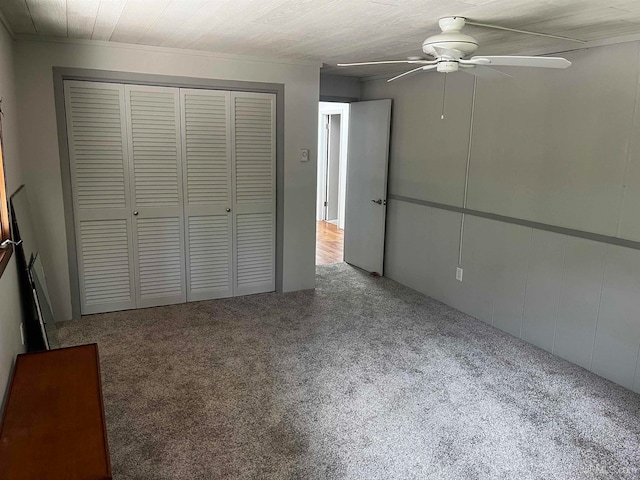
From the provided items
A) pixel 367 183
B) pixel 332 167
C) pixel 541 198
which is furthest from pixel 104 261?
pixel 332 167

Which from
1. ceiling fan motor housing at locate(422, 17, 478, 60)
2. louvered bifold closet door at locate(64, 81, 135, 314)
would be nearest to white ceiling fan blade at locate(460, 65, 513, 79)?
ceiling fan motor housing at locate(422, 17, 478, 60)

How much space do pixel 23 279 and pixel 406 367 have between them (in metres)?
2.55

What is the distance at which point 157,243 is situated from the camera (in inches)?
163

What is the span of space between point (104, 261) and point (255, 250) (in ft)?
4.37

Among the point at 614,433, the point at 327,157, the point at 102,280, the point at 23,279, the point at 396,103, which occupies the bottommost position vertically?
the point at 614,433

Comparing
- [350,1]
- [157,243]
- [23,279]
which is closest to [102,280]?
[157,243]

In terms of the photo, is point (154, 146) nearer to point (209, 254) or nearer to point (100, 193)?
point (100, 193)

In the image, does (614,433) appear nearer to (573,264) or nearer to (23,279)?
(573,264)

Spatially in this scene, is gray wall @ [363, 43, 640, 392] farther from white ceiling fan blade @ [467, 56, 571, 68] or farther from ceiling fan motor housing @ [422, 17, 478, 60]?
ceiling fan motor housing @ [422, 17, 478, 60]

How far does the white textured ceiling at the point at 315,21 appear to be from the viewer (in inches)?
95.4

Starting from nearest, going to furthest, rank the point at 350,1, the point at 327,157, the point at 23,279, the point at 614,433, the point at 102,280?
the point at 350,1 < the point at 614,433 < the point at 23,279 < the point at 102,280 < the point at 327,157

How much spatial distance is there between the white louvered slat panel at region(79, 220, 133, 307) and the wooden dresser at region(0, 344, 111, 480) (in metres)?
1.78

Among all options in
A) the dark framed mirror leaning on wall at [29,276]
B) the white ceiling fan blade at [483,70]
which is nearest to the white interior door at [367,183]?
the white ceiling fan blade at [483,70]

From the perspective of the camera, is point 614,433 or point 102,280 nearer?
point 614,433
